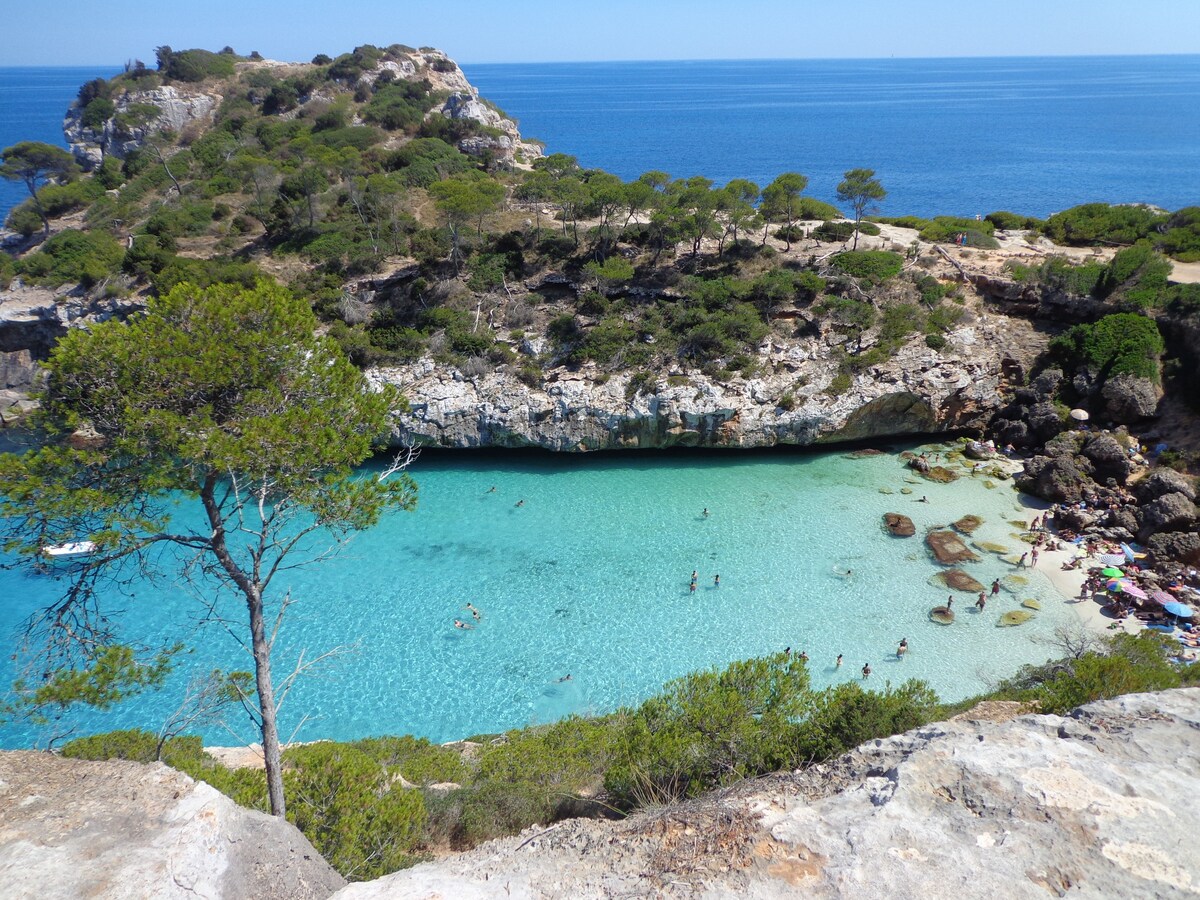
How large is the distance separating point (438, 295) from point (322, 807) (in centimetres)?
2348

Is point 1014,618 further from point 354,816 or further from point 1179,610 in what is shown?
point 354,816

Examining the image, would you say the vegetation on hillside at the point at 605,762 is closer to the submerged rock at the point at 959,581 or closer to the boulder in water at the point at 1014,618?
the boulder in water at the point at 1014,618

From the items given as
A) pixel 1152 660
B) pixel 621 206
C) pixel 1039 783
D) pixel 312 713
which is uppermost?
pixel 621 206

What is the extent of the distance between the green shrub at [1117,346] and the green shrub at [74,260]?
1587 inches

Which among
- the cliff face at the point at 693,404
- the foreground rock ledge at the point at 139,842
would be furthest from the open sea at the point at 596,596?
the foreground rock ledge at the point at 139,842

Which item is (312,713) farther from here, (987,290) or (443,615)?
(987,290)

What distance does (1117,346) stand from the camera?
78.7ft

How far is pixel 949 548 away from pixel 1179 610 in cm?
528

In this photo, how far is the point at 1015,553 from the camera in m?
19.4

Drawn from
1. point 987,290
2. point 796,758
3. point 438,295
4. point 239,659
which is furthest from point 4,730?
point 987,290

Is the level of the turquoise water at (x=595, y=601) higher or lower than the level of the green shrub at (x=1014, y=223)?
lower

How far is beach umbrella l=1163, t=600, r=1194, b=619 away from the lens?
1630 centimetres

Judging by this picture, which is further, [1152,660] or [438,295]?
[438,295]

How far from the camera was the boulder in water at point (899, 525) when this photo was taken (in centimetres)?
2038
